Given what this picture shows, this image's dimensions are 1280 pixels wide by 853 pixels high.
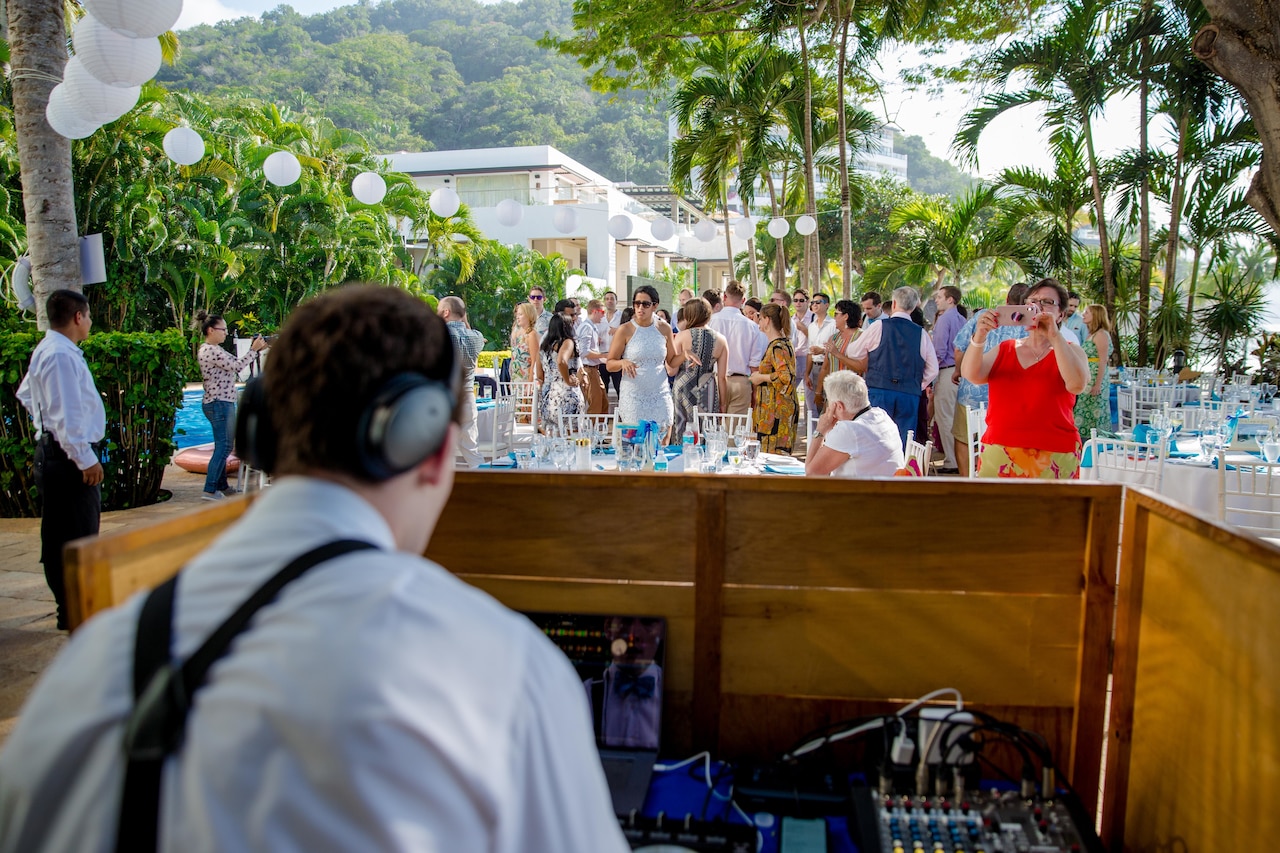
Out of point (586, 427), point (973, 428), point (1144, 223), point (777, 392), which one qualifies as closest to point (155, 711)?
point (586, 427)

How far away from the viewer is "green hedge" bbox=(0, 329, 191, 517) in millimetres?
6480

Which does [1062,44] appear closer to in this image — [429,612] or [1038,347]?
[1038,347]

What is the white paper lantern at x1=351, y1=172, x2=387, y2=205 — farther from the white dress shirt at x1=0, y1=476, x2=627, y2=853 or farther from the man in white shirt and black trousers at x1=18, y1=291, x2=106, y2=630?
the white dress shirt at x1=0, y1=476, x2=627, y2=853

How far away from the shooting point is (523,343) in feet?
34.1

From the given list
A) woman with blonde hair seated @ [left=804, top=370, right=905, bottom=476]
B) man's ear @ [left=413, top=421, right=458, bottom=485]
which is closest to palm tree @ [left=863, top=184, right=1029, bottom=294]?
woman with blonde hair seated @ [left=804, top=370, right=905, bottom=476]

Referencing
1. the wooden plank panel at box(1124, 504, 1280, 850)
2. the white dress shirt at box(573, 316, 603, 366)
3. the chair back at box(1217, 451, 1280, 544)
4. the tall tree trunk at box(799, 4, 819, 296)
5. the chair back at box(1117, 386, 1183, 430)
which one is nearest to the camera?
the wooden plank panel at box(1124, 504, 1280, 850)

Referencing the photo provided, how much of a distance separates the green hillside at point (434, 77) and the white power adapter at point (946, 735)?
179ft

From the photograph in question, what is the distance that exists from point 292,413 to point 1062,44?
13.9 m

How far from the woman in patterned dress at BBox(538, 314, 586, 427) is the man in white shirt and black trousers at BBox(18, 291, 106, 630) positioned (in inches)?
160

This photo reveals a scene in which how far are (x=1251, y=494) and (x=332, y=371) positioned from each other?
5.53m

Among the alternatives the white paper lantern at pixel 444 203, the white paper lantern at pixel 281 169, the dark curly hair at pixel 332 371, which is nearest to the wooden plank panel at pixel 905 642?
the dark curly hair at pixel 332 371

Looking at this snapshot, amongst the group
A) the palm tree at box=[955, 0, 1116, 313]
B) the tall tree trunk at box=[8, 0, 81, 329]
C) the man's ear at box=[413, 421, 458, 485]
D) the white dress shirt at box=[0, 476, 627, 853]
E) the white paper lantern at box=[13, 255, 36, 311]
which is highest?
the palm tree at box=[955, 0, 1116, 313]

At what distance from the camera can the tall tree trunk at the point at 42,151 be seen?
5.82 meters

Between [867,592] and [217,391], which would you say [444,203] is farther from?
[867,592]
